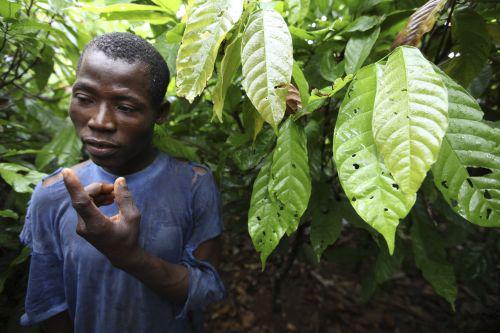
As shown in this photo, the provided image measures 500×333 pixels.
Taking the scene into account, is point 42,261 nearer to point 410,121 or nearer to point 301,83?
Result: point 301,83

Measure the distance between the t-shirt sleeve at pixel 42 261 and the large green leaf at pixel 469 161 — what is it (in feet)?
3.39

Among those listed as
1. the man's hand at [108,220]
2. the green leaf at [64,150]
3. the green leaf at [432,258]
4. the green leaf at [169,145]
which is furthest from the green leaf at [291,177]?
the green leaf at [64,150]

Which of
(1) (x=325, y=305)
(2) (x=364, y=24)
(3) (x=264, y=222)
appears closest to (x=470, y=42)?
(2) (x=364, y=24)

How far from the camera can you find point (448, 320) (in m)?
2.35

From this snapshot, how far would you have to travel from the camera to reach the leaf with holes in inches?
27.8

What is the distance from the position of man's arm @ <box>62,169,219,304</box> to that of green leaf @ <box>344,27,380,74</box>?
2.06ft

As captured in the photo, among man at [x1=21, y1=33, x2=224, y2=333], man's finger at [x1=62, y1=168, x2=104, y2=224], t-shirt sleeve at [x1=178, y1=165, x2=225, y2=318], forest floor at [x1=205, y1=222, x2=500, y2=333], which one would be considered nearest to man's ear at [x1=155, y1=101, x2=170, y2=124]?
man at [x1=21, y1=33, x2=224, y2=333]

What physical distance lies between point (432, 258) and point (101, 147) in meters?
1.14

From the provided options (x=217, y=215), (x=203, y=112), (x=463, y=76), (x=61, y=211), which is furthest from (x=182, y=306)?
(x=463, y=76)

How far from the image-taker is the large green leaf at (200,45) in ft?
1.91

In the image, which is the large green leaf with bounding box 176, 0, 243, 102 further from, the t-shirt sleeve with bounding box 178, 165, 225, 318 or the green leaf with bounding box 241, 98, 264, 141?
the t-shirt sleeve with bounding box 178, 165, 225, 318

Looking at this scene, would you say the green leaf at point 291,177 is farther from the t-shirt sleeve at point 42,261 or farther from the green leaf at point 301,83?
the t-shirt sleeve at point 42,261

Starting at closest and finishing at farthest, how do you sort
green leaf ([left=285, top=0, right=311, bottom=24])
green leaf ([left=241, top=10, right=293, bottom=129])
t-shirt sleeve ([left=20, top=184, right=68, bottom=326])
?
green leaf ([left=241, top=10, right=293, bottom=129]) → green leaf ([left=285, top=0, right=311, bottom=24]) → t-shirt sleeve ([left=20, top=184, right=68, bottom=326])

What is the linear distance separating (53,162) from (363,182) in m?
1.50
